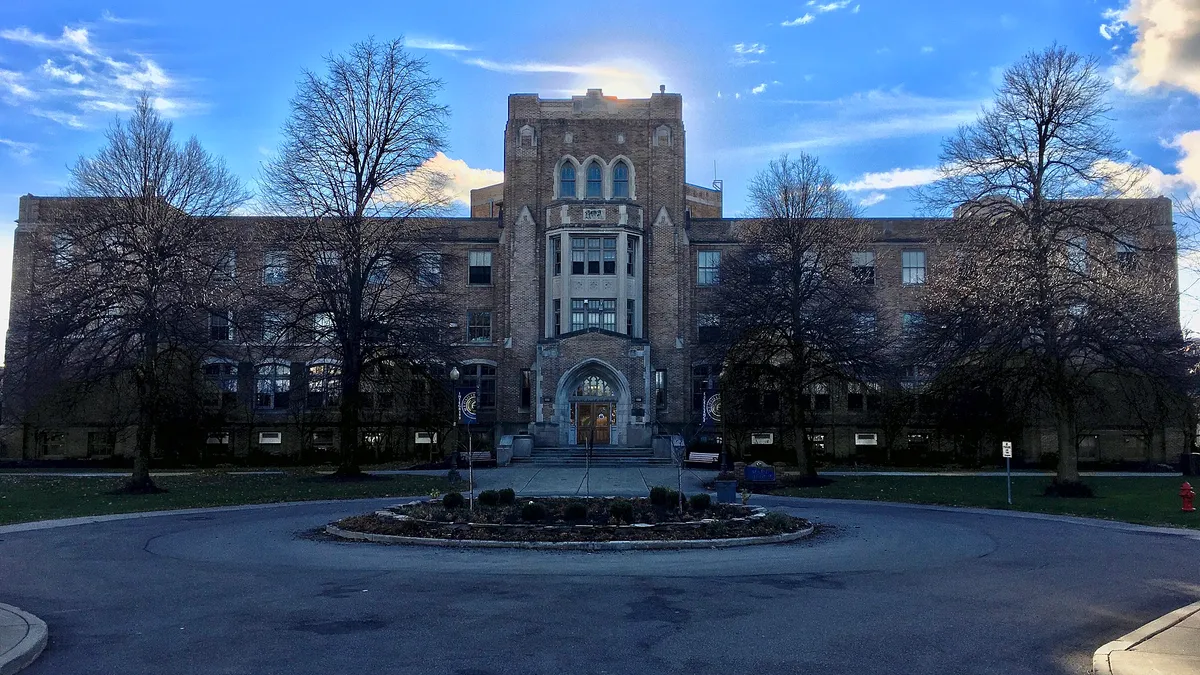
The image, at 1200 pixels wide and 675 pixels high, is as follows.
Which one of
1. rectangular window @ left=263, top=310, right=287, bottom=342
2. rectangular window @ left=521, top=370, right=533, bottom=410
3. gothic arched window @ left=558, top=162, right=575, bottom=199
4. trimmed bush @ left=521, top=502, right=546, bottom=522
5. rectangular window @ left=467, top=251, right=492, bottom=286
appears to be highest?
gothic arched window @ left=558, top=162, right=575, bottom=199

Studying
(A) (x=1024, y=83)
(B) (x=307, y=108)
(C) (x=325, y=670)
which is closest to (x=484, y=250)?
(B) (x=307, y=108)

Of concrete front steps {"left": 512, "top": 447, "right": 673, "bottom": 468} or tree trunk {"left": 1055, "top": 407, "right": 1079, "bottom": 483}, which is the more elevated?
tree trunk {"left": 1055, "top": 407, "right": 1079, "bottom": 483}

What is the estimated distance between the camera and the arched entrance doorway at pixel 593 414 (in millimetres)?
48500

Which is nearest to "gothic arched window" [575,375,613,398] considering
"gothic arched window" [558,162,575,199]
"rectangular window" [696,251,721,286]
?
"rectangular window" [696,251,721,286]

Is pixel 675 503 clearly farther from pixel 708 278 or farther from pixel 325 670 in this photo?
pixel 708 278

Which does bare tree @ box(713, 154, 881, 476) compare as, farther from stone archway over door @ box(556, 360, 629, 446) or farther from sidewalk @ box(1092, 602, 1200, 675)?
sidewalk @ box(1092, 602, 1200, 675)

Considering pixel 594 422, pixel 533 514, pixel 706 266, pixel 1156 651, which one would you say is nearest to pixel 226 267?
pixel 533 514

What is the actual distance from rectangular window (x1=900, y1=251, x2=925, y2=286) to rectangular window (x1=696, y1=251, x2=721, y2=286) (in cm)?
1037

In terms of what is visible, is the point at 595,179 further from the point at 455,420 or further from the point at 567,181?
the point at 455,420

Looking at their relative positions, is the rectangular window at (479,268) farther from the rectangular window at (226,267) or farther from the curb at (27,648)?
the curb at (27,648)

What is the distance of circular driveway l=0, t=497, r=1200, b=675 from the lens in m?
9.07

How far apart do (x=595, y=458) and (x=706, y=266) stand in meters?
14.0

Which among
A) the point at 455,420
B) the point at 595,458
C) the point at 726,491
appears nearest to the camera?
the point at 726,491

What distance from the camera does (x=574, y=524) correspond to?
19.0 metres
